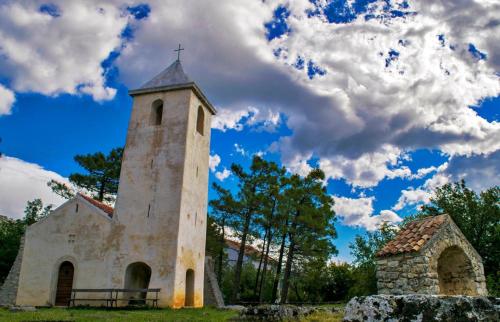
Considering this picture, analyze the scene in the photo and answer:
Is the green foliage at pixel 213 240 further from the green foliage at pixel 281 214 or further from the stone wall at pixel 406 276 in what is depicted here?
the stone wall at pixel 406 276

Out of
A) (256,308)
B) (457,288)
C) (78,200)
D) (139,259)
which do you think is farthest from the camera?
(78,200)

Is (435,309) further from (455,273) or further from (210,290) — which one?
(210,290)

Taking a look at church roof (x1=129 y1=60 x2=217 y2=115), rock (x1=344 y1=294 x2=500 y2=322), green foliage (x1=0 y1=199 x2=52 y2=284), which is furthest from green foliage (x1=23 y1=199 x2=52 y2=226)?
rock (x1=344 y1=294 x2=500 y2=322)

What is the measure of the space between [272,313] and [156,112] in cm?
1918

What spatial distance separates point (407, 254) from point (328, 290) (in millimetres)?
25028

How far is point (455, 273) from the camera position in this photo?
8.60 m

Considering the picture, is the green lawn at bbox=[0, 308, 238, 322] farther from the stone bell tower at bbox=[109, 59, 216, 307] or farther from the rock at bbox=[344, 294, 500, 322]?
the rock at bbox=[344, 294, 500, 322]

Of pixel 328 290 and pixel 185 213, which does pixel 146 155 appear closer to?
pixel 185 213

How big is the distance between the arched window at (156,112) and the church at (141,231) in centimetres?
29

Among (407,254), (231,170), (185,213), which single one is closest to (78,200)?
(185,213)

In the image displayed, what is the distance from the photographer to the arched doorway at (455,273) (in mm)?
8297

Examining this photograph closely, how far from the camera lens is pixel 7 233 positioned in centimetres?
3127

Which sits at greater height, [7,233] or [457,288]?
[7,233]

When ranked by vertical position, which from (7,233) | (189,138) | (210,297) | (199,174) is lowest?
(210,297)
